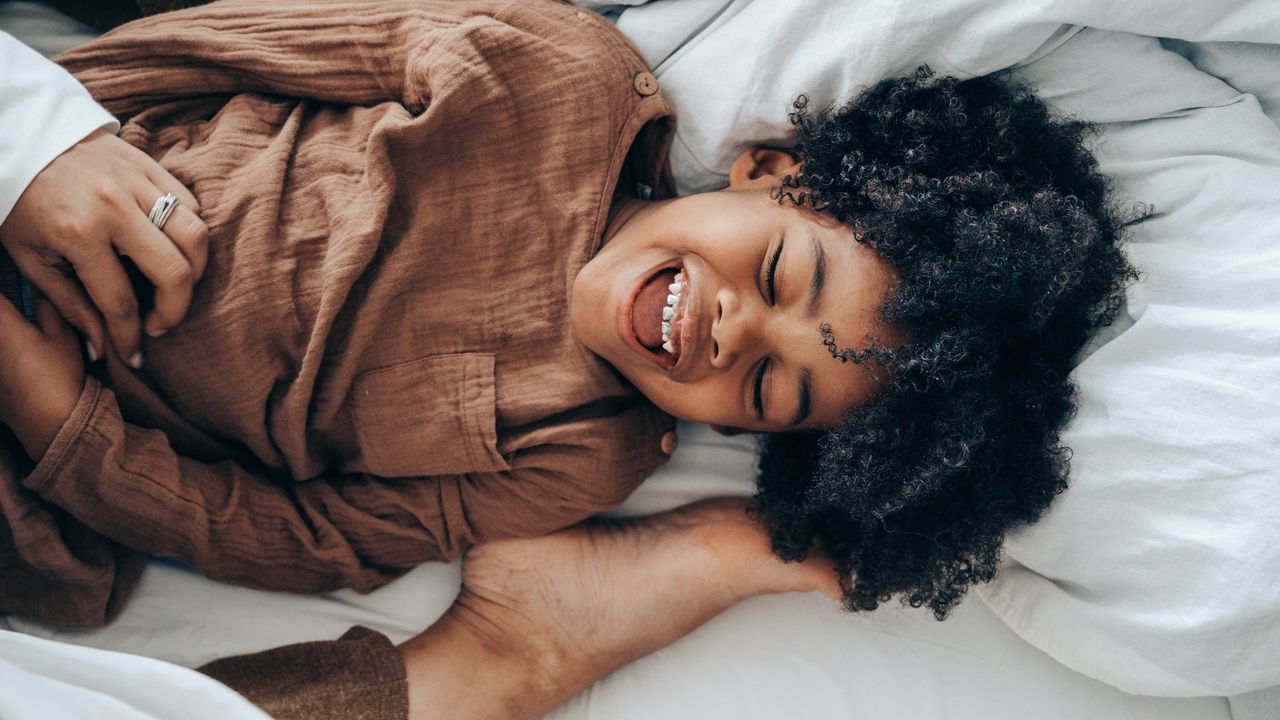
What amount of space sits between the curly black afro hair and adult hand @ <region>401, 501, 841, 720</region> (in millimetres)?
151

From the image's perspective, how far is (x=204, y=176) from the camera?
103 cm

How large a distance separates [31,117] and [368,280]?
39cm

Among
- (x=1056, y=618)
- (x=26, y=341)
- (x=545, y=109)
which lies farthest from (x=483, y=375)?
(x=1056, y=618)

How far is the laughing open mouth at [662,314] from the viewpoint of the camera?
1.00 meters

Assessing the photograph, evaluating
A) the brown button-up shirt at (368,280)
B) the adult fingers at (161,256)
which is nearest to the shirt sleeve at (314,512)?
the brown button-up shirt at (368,280)

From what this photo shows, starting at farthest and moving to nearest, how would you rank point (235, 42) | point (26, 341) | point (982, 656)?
point (982, 656) < point (235, 42) < point (26, 341)

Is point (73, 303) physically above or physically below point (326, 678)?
above

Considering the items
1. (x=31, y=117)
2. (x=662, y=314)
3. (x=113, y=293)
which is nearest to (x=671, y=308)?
(x=662, y=314)

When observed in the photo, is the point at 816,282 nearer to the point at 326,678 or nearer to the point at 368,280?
the point at 368,280

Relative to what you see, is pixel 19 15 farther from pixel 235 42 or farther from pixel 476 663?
pixel 476 663

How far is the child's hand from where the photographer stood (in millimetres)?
950

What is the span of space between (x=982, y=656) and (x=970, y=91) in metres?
0.75

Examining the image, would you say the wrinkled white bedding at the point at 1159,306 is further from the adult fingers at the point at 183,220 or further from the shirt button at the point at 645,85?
the adult fingers at the point at 183,220

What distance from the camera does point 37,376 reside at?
0.96 metres
